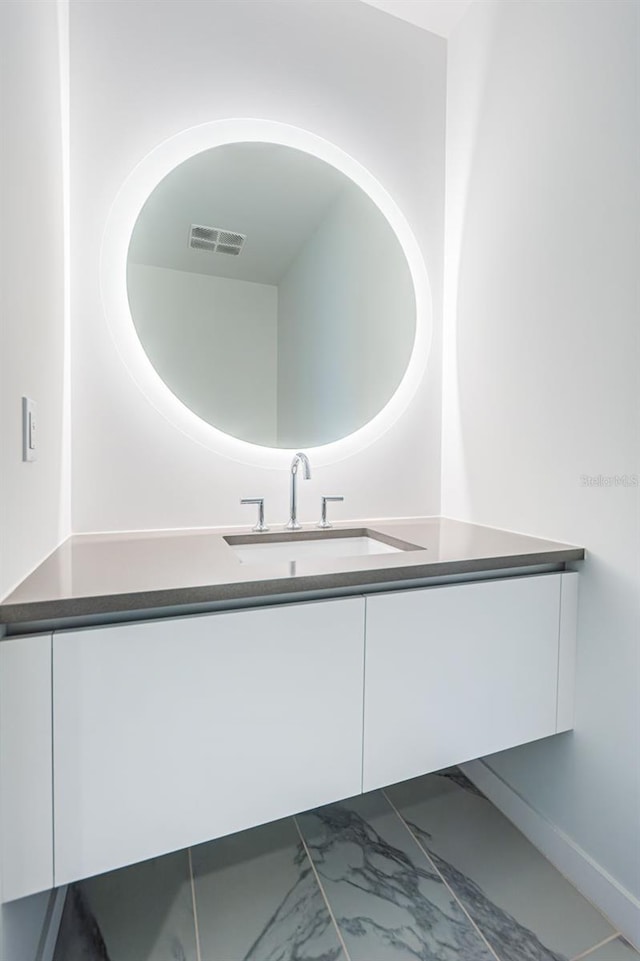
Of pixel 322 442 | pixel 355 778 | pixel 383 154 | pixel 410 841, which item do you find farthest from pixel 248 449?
pixel 410 841

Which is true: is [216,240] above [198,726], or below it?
above

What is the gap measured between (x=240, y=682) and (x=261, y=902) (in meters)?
0.71

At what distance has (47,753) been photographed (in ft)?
2.53

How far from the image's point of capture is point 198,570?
97 centimetres

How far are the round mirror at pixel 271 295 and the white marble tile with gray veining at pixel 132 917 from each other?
3.97 feet

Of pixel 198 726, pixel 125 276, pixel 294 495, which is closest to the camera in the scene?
pixel 198 726

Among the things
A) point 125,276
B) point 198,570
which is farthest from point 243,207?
point 198,570

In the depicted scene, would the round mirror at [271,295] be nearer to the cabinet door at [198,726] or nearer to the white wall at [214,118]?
the white wall at [214,118]

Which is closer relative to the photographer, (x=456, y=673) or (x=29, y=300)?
(x=29, y=300)

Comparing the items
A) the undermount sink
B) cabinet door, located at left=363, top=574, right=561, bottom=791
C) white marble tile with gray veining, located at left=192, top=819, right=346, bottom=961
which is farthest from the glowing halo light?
white marble tile with gray veining, located at left=192, top=819, right=346, bottom=961

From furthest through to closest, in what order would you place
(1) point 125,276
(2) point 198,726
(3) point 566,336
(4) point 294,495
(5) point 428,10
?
(5) point 428,10, (4) point 294,495, (1) point 125,276, (3) point 566,336, (2) point 198,726

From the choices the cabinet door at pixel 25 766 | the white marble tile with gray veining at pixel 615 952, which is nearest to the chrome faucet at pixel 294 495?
the cabinet door at pixel 25 766

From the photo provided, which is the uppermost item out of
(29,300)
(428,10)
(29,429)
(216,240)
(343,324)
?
(428,10)

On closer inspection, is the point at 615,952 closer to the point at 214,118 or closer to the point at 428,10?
the point at 214,118
